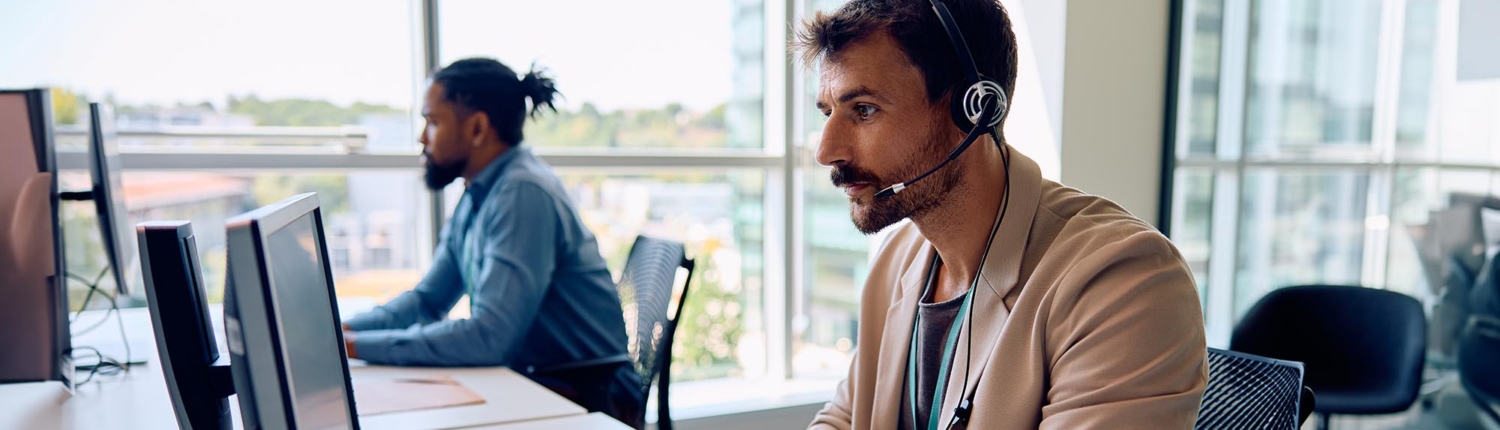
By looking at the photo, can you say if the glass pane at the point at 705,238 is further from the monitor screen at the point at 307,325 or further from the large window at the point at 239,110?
the monitor screen at the point at 307,325

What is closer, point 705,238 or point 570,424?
point 570,424

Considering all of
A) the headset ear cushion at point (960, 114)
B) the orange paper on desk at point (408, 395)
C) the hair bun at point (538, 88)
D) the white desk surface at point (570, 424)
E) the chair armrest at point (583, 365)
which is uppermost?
the hair bun at point (538, 88)

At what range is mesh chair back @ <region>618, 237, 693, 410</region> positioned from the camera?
7.07 feet

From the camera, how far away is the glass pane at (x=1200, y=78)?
336 centimetres

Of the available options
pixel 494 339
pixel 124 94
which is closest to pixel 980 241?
pixel 494 339

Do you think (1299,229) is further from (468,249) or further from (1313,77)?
(468,249)

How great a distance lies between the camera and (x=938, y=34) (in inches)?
48.9

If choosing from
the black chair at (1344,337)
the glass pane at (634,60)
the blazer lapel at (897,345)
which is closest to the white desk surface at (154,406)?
the blazer lapel at (897,345)

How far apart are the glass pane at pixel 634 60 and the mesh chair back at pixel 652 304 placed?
2.89 feet

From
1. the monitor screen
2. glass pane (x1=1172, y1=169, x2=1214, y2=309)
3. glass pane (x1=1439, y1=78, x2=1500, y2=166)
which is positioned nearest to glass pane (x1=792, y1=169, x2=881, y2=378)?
glass pane (x1=1172, y1=169, x2=1214, y2=309)

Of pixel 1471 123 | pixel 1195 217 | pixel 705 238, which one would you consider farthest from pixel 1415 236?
pixel 705 238

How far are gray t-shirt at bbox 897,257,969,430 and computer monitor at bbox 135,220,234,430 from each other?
84cm

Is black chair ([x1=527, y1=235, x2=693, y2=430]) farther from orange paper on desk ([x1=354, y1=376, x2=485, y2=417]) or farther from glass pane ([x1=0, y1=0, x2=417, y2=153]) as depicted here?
glass pane ([x1=0, y1=0, x2=417, y2=153])

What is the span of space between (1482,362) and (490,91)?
273cm
